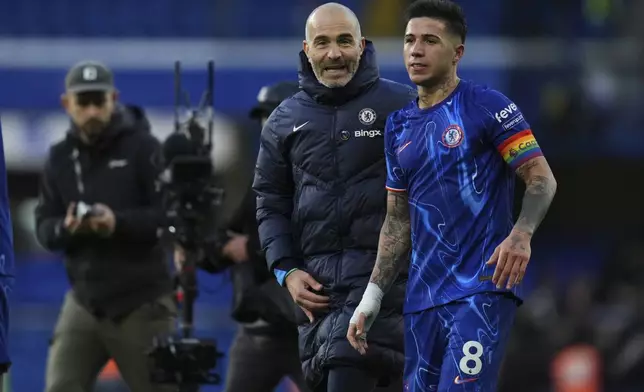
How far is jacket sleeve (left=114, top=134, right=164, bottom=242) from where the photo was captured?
31.5 feet

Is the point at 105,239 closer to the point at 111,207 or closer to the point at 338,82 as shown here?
the point at 111,207

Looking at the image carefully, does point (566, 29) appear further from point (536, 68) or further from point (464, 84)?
point (464, 84)

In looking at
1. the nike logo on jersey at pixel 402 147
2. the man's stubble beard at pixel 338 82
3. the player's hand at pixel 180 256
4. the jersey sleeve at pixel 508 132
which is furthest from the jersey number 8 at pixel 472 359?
the player's hand at pixel 180 256

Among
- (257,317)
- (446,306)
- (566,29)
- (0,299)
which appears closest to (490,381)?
(446,306)

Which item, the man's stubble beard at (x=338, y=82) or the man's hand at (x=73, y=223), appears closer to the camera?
the man's stubble beard at (x=338, y=82)

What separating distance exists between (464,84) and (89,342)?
3.81 metres

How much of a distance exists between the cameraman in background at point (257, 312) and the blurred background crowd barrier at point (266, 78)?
11.9m

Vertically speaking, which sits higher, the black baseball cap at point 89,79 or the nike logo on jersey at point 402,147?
the nike logo on jersey at point 402,147

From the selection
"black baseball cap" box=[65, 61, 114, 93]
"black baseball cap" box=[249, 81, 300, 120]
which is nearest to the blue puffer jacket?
"black baseball cap" box=[249, 81, 300, 120]

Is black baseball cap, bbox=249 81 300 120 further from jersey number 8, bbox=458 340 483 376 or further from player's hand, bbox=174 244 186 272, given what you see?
jersey number 8, bbox=458 340 483 376

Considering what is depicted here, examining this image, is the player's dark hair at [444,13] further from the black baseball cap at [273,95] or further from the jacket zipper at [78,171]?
the jacket zipper at [78,171]

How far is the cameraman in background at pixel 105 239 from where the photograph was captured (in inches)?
380

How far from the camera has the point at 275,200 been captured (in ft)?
24.3

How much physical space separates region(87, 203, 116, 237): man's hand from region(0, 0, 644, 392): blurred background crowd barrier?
11.7 metres
